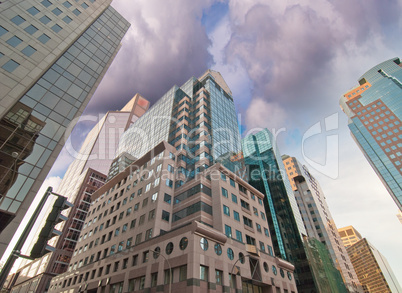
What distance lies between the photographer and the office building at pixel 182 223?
1325 inches

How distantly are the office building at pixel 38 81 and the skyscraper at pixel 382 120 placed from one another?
461 feet

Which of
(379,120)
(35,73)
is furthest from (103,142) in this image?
(379,120)

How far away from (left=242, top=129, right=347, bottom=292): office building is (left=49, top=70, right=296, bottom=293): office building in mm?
34398

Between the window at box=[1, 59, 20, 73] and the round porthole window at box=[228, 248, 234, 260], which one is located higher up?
the window at box=[1, 59, 20, 73]

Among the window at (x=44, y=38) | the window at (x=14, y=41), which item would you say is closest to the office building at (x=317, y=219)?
the window at (x=44, y=38)

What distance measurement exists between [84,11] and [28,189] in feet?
123

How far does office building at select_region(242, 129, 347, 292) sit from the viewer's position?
258 ft

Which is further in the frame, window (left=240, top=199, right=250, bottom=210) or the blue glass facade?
the blue glass facade

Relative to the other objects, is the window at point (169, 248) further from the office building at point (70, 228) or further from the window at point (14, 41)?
the window at point (14, 41)

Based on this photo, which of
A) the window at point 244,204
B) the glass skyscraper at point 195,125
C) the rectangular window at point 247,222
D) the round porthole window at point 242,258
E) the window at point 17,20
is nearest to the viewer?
the window at point 17,20

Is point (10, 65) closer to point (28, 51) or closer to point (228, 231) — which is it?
point (28, 51)

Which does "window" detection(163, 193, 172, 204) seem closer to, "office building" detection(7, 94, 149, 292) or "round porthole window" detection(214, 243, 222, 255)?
"round porthole window" detection(214, 243, 222, 255)

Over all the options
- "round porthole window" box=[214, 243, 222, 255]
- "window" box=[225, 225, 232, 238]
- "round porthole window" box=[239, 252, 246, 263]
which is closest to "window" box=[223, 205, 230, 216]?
"window" box=[225, 225, 232, 238]

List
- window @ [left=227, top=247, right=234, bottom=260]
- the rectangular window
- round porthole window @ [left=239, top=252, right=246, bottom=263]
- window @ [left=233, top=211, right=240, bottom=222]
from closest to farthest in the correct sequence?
window @ [left=227, top=247, right=234, bottom=260], round porthole window @ [left=239, top=252, right=246, bottom=263], window @ [left=233, top=211, right=240, bottom=222], the rectangular window
